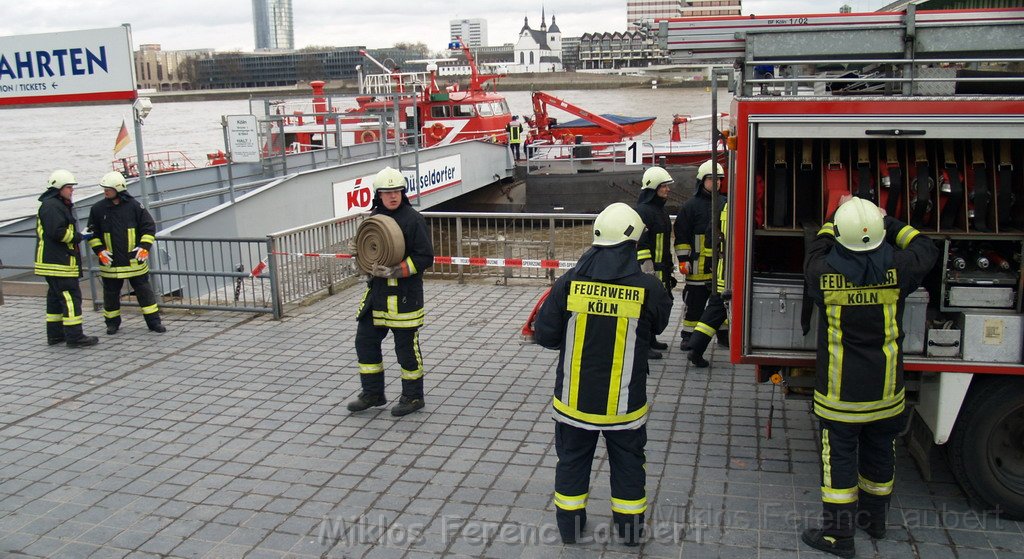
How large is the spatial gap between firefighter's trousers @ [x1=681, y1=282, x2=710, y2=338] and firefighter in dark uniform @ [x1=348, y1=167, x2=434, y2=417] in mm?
2593

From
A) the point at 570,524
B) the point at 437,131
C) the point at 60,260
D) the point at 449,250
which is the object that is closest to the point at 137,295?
the point at 60,260

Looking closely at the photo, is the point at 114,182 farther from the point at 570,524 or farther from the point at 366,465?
the point at 570,524

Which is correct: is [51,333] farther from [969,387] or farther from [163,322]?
[969,387]

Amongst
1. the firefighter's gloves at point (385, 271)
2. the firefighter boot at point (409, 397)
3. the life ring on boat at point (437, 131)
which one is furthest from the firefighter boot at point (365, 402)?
the life ring on boat at point (437, 131)

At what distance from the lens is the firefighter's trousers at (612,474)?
4.23 m

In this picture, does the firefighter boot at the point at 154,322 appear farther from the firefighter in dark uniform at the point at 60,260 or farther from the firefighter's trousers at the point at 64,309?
the firefighter's trousers at the point at 64,309

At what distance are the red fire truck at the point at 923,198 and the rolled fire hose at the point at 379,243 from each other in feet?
7.50

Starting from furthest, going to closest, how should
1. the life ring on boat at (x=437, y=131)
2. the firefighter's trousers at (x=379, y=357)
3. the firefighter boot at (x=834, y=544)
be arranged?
the life ring on boat at (x=437, y=131) → the firefighter's trousers at (x=379, y=357) → the firefighter boot at (x=834, y=544)

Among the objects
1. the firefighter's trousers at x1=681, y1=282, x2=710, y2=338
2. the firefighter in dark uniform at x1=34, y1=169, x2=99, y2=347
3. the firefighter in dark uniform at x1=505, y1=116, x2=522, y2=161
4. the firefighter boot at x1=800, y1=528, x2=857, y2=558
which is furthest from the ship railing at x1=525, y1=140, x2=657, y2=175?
the firefighter boot at x1=800, y1=528, x2=857, y2=558

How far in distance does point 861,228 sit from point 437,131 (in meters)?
20.1

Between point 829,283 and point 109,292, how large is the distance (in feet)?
23.8

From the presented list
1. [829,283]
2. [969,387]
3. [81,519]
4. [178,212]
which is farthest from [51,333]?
[969,387]

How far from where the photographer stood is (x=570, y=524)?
4.35 meters

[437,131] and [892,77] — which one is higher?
[892,77]
